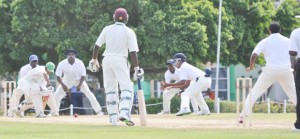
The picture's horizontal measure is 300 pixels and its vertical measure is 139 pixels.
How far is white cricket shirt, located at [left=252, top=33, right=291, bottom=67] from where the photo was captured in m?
19.9

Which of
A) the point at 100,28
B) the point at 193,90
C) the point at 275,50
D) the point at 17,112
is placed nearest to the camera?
the point at 275,50

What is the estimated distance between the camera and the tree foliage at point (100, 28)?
45.4 m

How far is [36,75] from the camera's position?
1102 inches

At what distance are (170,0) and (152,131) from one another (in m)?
30.4

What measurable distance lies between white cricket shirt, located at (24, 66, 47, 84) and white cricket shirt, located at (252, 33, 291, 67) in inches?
383

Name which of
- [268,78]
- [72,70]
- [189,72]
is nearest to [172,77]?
[189,72]

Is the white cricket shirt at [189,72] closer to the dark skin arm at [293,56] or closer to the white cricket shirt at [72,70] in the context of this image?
the white cricket shirt at [72,70]

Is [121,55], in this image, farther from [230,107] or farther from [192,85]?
[230,107]

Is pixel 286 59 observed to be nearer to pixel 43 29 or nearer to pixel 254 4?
pixel 43 29

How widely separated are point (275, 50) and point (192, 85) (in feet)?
29.0

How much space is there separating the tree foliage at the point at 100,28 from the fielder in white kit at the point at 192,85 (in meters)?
15.4

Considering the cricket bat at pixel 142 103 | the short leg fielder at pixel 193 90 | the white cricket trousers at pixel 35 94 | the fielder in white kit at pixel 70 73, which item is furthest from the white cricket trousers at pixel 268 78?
the fielder in white kit at pixel 70 73

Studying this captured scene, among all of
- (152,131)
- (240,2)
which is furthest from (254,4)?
(152,131)

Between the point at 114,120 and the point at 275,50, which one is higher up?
the point at 275,50
